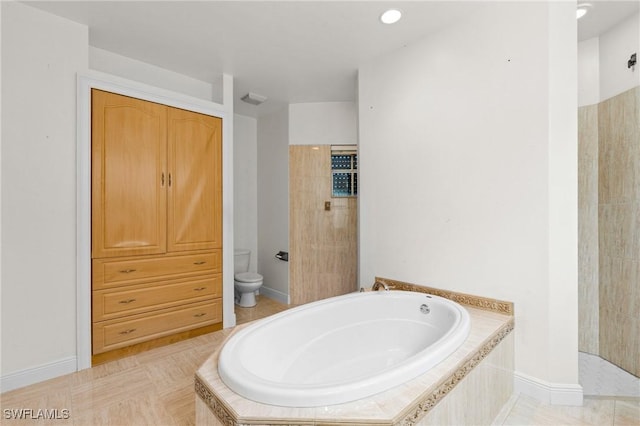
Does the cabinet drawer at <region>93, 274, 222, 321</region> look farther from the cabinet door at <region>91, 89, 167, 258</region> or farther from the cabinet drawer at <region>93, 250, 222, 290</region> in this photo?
the cabinet door at <region>91, 89, 167, 258</region>

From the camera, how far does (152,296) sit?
97.4 inches

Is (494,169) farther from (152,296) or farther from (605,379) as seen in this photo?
(152,296)

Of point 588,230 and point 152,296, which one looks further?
point 152,296

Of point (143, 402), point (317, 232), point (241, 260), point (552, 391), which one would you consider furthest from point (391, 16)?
point (241, 260)

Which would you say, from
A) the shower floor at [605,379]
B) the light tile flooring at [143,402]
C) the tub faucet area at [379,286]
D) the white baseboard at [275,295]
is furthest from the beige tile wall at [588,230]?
the white baseboard at [275,295]

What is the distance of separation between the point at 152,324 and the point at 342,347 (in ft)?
5.18

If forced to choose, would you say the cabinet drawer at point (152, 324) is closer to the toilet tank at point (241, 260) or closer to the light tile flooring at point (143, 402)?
the light tile flooring at point (143, 402)

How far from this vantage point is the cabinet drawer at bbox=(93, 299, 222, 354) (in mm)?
→ 2240

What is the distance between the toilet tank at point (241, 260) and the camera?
3.91m

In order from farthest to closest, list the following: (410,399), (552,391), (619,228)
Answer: (619,228), (552,391), (410,399)

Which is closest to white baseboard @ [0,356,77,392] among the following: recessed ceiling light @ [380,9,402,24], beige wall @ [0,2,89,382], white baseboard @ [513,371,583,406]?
beige wall @ [0,2,89,382]

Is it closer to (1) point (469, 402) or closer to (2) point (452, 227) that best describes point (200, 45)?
(2) point (452, 227)

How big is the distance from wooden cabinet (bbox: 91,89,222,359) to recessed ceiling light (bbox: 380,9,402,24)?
5.46ft

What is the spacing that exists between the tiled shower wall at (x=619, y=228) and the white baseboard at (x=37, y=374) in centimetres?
372
